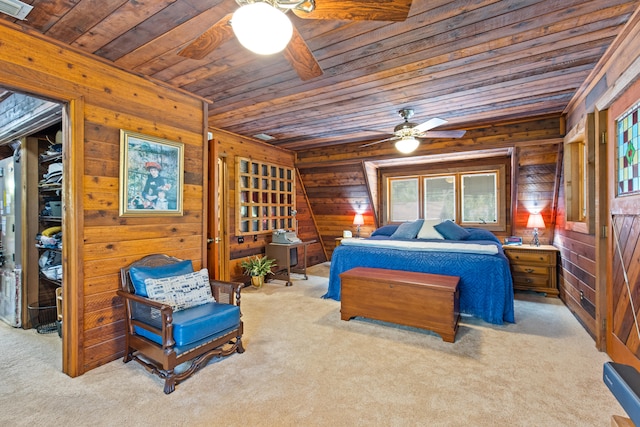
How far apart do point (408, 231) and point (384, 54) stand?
3.18 m

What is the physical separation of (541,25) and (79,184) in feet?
11.2

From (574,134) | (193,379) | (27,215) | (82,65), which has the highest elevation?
(82,65)

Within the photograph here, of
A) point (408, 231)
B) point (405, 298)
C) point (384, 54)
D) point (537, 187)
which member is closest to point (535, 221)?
point (537, 187)


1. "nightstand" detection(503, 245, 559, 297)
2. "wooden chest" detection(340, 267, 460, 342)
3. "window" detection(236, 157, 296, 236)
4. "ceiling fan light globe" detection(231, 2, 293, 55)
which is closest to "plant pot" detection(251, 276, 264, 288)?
"window" detection(236, 157, 296, 236)

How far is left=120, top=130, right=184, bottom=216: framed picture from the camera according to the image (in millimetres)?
2578

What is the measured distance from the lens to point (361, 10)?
56.2 inches

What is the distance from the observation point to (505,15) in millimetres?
1932

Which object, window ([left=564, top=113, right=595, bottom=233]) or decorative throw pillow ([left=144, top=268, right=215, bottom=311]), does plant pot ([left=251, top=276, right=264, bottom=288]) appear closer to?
decorative throw pillow ([left=144, top=268, right=215, bottom=311])

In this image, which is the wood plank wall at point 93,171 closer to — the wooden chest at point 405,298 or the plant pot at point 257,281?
the wooden chest at point 405,298

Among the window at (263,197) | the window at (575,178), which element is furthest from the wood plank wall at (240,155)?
the window at (575,178)

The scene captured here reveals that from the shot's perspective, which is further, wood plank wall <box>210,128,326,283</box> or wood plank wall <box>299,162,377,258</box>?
wood plank wall <box>299,162,377,258</box>

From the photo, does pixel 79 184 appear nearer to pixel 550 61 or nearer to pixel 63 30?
pixel 63 30

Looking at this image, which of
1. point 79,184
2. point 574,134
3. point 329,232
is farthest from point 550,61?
point 329,232

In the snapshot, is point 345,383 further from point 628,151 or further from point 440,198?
point 440,198
